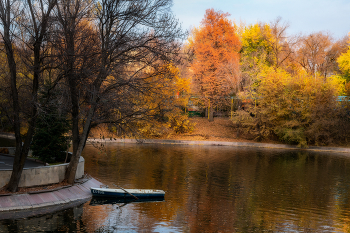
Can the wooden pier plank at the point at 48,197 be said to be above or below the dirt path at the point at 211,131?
below

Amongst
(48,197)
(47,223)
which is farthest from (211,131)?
(47,223)

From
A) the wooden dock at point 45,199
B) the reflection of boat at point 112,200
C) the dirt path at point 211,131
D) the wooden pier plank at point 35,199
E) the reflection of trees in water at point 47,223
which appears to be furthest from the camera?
the dirt path at point 211,131

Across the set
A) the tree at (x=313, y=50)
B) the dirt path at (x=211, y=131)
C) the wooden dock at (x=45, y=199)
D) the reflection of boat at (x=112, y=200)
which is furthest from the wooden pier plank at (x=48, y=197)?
the tree at (x=313, y=50)

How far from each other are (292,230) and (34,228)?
1094 centimetres

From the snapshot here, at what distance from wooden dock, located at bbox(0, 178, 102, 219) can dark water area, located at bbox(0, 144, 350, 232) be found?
0.98 m

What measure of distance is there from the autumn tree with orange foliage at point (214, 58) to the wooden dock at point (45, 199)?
36.8 meters

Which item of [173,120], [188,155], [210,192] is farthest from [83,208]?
[173,120]

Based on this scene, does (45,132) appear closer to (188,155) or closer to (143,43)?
(143,43)

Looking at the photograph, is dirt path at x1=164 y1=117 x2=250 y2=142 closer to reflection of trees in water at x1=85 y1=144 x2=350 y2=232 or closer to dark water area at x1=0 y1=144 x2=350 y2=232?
reflection of trees in water at x1=85 y1=144 x2=350 y2=232

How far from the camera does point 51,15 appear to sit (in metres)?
16.7

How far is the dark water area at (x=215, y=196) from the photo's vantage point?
1520 centimetres

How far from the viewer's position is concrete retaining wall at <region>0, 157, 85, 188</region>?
16219 mm

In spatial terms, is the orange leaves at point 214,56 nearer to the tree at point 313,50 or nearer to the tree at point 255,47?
the tree at point 255,47

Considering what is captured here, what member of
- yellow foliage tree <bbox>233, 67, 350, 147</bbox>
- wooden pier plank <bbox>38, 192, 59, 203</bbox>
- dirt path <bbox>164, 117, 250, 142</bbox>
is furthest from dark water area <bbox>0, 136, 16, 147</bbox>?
yellow foliage tree <bbox>233, 67, 350, 147</bbox>
